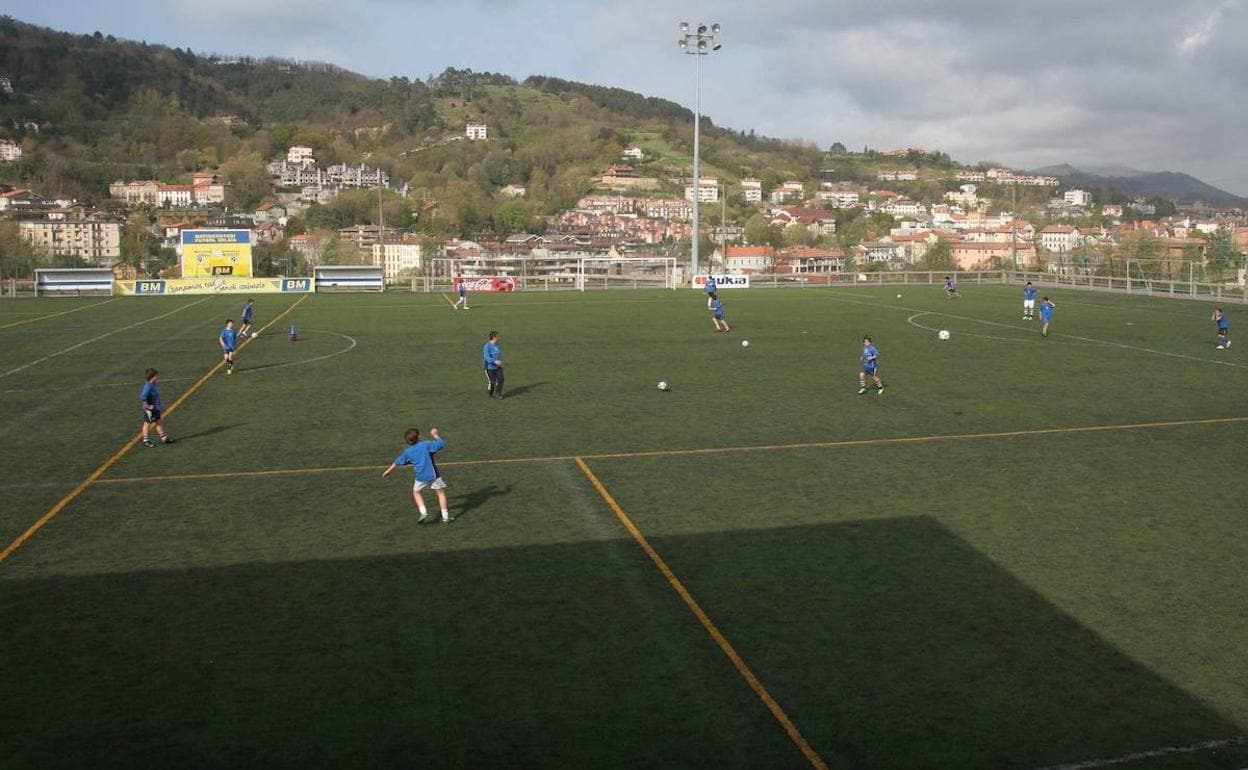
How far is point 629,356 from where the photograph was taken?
32375mm

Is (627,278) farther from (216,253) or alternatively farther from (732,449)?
(732,449)

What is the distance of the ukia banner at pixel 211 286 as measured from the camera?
6462 cm

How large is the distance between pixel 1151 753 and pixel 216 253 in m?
68.9

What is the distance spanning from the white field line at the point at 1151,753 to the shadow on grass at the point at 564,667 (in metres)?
0.09

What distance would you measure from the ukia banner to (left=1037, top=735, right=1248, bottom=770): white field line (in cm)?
6479

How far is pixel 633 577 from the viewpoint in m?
11.9

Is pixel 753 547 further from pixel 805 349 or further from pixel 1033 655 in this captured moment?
pixel 805 349

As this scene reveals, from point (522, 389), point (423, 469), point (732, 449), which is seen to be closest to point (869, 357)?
point (732, 449)

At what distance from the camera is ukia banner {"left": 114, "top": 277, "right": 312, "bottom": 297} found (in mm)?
64625

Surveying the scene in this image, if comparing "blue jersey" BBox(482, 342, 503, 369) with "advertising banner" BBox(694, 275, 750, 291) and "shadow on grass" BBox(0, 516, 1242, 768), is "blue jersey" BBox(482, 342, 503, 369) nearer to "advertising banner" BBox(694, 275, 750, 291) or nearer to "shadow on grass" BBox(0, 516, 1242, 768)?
Answer: "shadow on grass" BBox(0, 516, 1242, 768)

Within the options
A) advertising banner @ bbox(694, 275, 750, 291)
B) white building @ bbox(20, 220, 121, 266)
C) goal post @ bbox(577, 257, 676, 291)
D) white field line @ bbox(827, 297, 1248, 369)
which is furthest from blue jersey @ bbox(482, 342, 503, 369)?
white building @ bbox(20, 220, 121, 266)

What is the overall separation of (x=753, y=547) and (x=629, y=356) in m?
19.7

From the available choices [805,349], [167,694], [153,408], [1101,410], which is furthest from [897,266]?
[167,694]

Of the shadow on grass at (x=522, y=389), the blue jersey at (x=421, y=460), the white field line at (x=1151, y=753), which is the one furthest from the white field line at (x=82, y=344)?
the white field line at (x=1151, y=753)
